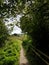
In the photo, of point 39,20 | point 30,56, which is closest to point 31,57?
point 30,56

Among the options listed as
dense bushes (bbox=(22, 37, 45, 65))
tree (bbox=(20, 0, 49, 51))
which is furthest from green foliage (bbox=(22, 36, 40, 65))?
tree (bbox=(20, 0, 49, 51))

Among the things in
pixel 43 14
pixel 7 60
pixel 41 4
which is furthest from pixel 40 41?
pixel 41 4

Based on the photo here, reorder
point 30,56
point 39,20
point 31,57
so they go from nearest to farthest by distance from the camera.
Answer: point 39,20 → point 31,57 → point 30,56

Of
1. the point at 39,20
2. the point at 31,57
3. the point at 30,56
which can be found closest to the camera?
the point at 39,20

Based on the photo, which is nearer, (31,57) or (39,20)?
(39,20)

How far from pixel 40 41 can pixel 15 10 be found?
690 cm

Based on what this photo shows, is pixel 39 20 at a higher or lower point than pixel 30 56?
higher

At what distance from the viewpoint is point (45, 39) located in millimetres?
13492

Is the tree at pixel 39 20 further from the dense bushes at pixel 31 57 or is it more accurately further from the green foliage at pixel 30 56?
the green foliage at pixel 30 56

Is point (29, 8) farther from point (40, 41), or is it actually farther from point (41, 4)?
point (40, 41)

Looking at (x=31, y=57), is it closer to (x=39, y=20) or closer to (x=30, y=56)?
(x=30, y=56)

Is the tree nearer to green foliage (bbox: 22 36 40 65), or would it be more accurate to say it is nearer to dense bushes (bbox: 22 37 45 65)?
dense bushes (bbox: 22 37 45 65)

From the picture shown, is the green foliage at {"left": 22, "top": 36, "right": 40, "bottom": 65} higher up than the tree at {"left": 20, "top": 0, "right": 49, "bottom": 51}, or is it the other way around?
the tree at {"left": 20, "top": 0, "right": 49, "bottom": 51}

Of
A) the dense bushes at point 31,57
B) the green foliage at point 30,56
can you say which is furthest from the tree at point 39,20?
the green foliage at point 30,56
